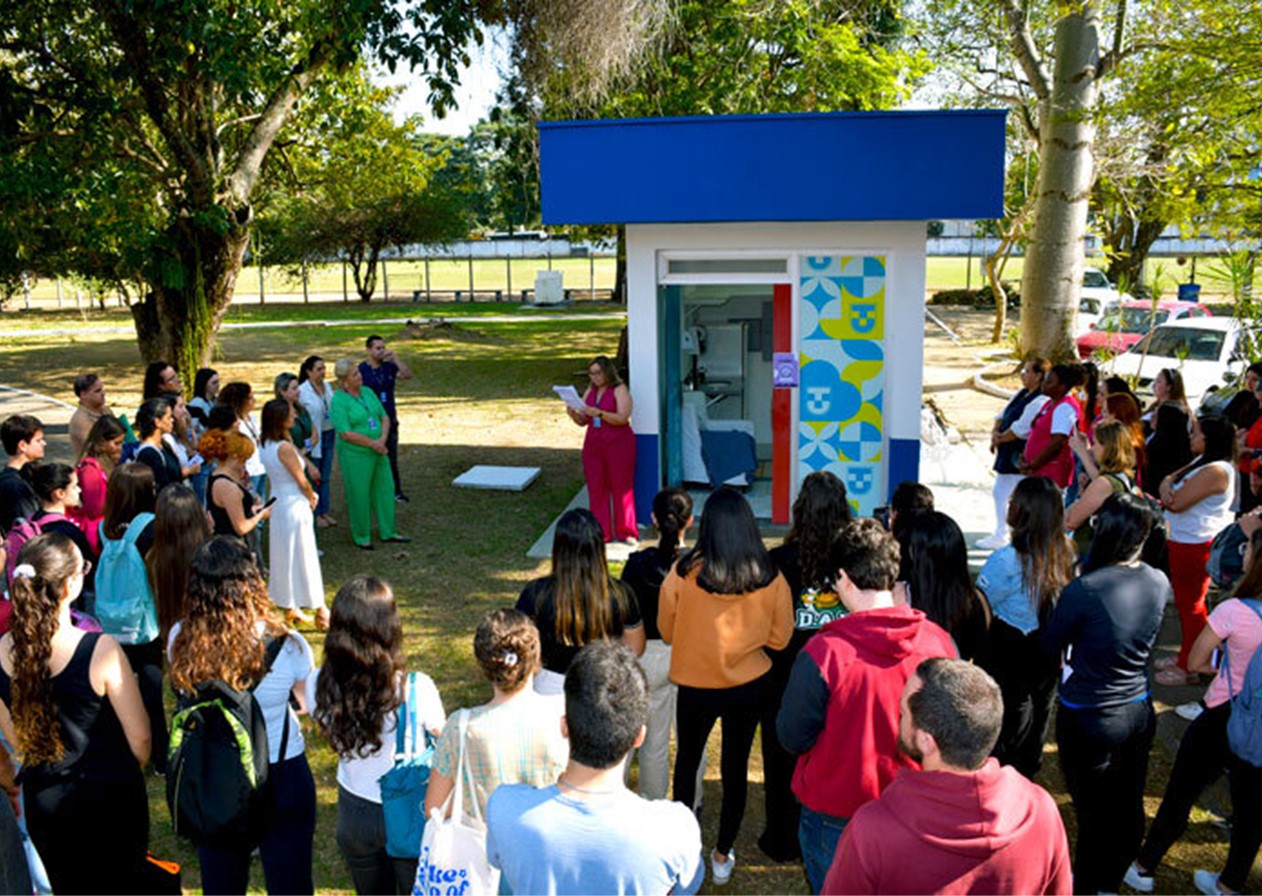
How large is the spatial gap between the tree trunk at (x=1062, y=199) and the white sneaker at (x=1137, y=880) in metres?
10.3

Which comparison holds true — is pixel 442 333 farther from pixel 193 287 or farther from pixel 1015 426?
pixel 1015 426

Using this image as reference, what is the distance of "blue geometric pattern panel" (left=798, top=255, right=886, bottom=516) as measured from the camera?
8391mm

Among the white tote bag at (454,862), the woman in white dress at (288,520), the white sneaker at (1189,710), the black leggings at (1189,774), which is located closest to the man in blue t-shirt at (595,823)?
the white tote bag at (454,862)

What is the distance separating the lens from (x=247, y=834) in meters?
3.23

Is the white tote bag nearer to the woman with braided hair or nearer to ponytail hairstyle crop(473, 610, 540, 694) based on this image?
ponytail hairstyle crop(473, 610, 540, 694)

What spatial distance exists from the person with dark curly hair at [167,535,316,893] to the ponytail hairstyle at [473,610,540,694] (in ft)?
2.35

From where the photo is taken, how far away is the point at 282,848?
11.2ft

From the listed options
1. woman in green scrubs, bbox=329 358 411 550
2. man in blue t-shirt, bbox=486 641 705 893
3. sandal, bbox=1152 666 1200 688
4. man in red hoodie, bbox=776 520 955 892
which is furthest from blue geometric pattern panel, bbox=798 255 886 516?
man in blue t-shirt, bbox=486 641 705 893

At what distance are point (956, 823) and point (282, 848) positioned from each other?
7.22 ft

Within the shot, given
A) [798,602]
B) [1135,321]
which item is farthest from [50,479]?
[1135,321]

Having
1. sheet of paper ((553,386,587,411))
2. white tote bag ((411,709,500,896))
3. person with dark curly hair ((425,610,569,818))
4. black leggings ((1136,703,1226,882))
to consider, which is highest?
sheet of paper ((553,386,587,411))

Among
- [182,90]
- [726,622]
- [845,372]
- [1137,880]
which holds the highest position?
[182,90]

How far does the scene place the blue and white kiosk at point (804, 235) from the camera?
7.57m

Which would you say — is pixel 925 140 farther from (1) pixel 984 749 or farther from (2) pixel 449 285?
(2) pixel 449 285
